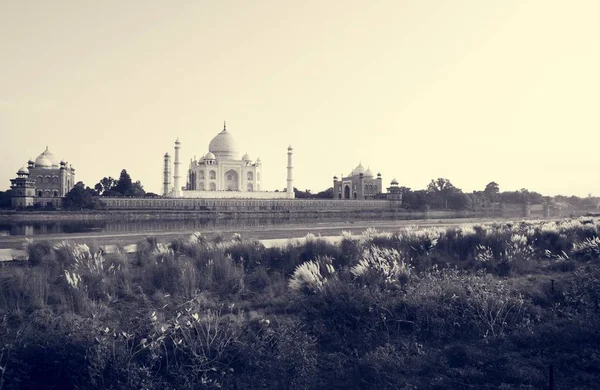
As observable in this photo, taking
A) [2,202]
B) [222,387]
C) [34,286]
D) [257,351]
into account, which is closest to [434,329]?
[257,351]

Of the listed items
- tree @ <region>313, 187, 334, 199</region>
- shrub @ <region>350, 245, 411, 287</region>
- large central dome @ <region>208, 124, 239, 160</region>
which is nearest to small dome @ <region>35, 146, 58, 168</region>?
large central dome @ <region>208, 124, 239, 160</region>

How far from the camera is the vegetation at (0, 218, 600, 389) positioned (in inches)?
169

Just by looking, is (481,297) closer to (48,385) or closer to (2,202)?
(48,385)

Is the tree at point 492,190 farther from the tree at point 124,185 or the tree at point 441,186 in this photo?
the tree at point 124,185

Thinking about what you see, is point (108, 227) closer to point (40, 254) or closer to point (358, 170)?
point (40, 254)

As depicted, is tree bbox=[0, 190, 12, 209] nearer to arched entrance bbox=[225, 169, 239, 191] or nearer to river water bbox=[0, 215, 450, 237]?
river water bbox=[0, 215, 450, 237]

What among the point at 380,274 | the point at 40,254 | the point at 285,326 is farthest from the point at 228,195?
the point at 285,326

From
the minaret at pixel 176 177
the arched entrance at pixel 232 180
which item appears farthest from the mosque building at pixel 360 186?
the minaret at pixel 176 177

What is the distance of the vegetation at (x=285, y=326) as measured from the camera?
430cm

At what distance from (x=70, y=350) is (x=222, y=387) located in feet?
4.97

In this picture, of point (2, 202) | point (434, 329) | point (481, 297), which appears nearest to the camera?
point (434, 329)

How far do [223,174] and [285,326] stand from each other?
194 feet

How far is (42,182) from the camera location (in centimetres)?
5044

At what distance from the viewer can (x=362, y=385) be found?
14.3 feet
